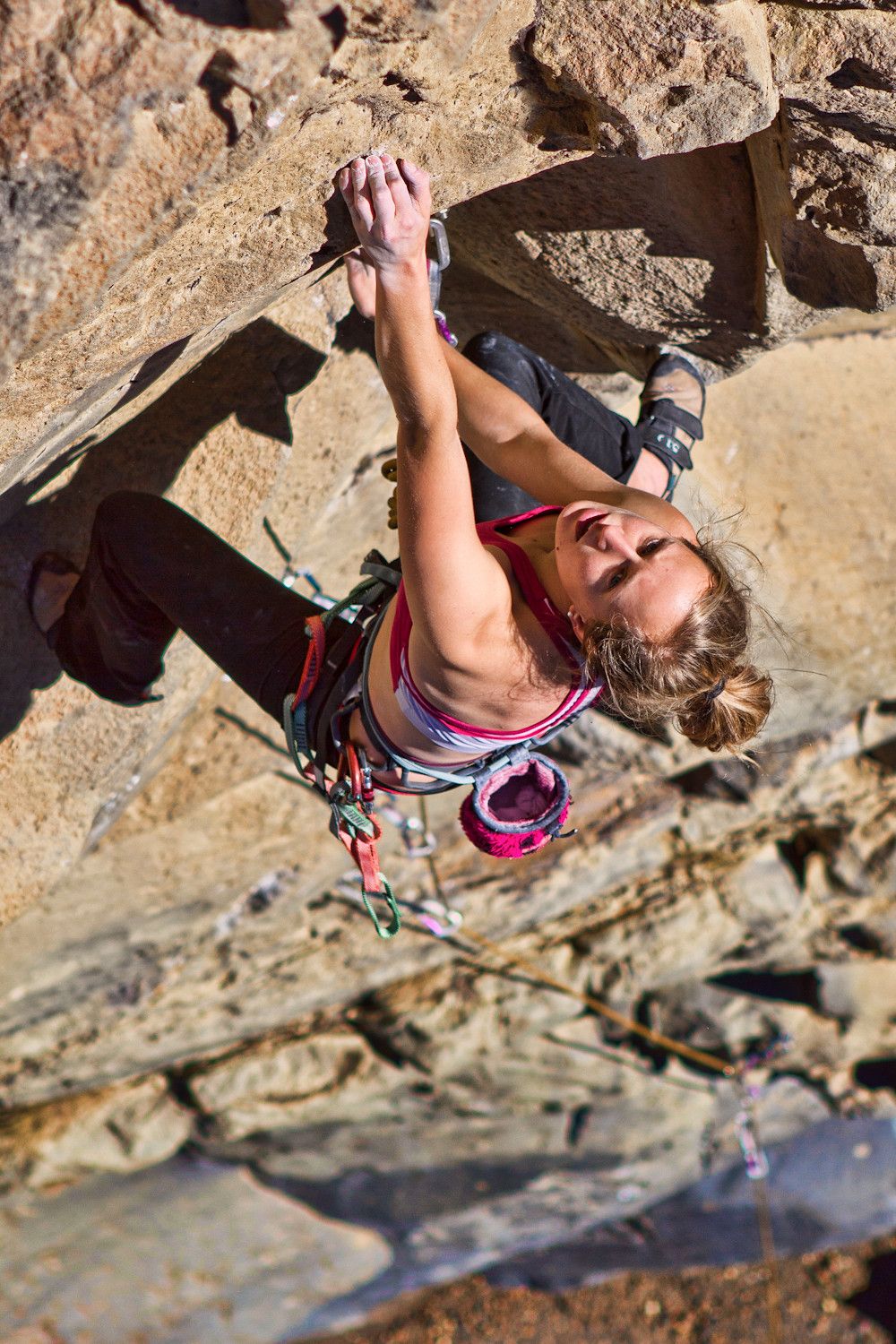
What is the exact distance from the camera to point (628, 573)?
1562 millimetres

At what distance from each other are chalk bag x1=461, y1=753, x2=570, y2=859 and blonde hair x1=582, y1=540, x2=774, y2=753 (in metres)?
0.47

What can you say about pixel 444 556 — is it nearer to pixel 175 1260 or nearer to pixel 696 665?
pixel 696 665

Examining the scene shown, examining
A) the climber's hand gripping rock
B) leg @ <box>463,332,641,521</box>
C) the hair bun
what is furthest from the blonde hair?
leg @ <box>463,332,641,521</box>

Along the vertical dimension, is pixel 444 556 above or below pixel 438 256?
below

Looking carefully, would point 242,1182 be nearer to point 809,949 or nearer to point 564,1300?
point 564,1300

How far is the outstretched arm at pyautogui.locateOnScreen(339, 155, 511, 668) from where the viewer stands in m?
1.48

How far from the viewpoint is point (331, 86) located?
1.44 metres

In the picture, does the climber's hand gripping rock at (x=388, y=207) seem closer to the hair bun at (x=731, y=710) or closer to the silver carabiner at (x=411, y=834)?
→ the hair bun at (x=731, y=710)

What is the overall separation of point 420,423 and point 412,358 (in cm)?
10

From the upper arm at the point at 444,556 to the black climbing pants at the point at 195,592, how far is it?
2.23ft

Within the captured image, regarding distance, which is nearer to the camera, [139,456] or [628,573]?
[628,573]

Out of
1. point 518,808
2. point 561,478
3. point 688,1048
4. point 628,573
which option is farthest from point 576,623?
point 688,1048

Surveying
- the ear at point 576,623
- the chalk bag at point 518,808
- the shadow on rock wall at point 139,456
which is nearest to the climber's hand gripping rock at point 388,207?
the ear at point 576,623

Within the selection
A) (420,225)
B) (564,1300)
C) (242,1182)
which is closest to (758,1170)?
(564,1300)
